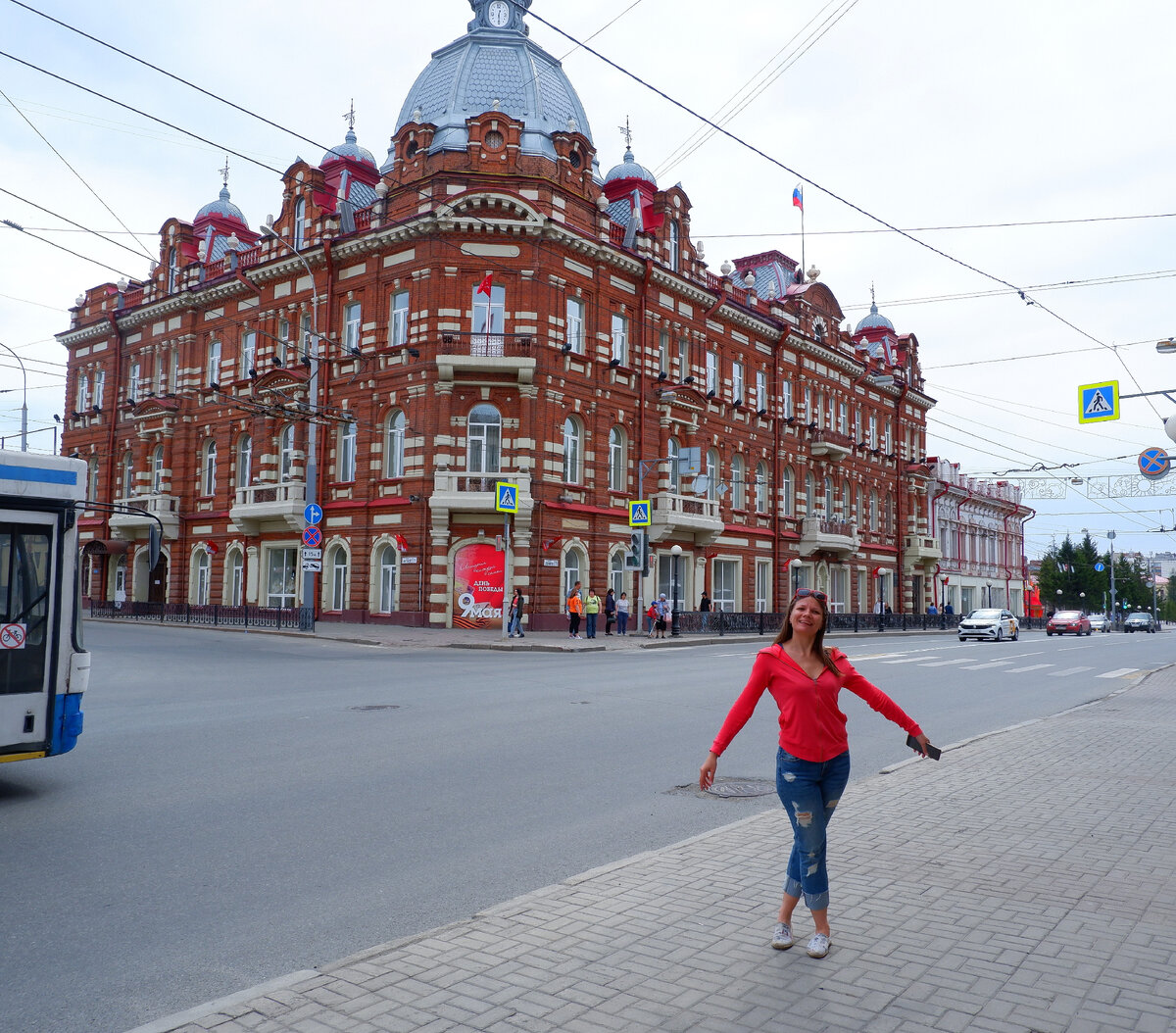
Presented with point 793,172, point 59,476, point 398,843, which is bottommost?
point 398,843

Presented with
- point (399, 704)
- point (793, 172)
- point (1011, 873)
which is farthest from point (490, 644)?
point (1011, 873)

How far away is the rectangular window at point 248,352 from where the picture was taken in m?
40.2

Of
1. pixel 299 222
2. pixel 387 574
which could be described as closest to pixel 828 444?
pixel 387 574

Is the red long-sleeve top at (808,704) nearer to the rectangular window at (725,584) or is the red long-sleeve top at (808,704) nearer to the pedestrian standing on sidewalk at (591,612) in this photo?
the pedestrian standing on sidewalk at (591,612)

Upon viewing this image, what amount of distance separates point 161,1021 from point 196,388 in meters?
42.5

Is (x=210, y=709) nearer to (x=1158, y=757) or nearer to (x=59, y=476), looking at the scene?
(x=59, y=476)

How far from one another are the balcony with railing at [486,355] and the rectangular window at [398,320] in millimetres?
2611

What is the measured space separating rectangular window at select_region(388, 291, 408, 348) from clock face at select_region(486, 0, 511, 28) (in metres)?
12.1

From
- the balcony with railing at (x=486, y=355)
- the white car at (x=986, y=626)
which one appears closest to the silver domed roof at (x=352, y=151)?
the balcony with railing at (x=486, y=355)

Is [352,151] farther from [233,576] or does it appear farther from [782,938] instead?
[782,938]

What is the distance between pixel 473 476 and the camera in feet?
104

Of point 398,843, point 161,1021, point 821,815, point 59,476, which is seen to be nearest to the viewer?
point 161,1021

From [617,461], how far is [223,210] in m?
27.0

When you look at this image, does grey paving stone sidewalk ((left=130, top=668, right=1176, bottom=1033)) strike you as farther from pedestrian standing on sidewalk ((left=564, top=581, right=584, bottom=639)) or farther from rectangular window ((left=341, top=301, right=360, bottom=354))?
rectangular window ((left=341, top=301, right=360, bottom=354))
